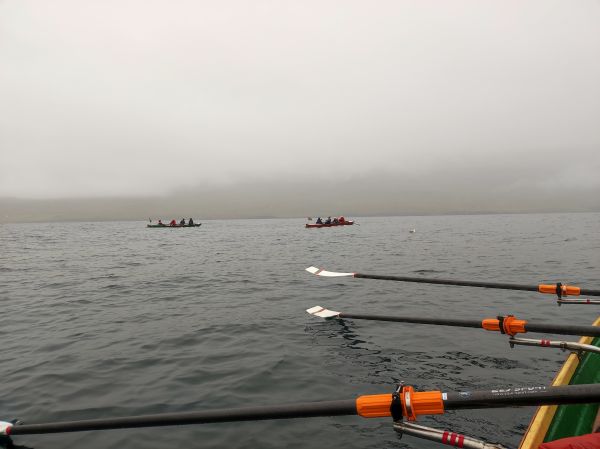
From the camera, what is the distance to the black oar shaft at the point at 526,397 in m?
2.96

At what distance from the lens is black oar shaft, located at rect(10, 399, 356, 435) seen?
3436 millimetres

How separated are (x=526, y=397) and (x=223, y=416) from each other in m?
2.82

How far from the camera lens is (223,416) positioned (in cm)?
382

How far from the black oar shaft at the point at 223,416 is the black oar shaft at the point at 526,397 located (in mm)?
920

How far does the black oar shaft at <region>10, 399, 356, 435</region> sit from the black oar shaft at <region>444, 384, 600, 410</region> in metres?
0.92

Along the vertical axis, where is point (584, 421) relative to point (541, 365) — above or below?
above

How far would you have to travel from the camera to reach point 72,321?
12.5m

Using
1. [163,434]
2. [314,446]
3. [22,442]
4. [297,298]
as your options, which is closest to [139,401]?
[163,434]

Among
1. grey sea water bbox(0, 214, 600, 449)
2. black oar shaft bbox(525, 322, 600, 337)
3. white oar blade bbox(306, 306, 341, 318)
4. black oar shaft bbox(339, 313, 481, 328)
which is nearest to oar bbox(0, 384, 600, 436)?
grey sea water bbox(0, 214, 600, 449)

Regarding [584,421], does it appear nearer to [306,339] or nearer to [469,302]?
[306,339]

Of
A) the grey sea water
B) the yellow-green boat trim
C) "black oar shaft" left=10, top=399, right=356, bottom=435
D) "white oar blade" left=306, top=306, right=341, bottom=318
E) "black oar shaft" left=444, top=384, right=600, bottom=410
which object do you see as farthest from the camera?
"white oar blade" left=306, top=306, right=341, bottom=318

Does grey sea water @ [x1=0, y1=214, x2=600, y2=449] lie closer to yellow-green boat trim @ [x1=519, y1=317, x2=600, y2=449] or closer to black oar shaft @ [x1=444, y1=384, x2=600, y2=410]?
yellow-green boat trim @ [x1=519, y1=317, x2=600, y2=449]

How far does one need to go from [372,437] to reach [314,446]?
886 millimetres

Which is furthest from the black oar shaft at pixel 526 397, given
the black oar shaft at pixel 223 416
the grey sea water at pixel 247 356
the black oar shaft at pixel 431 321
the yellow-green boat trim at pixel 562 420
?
the black oar shaft at pixel 431 321
